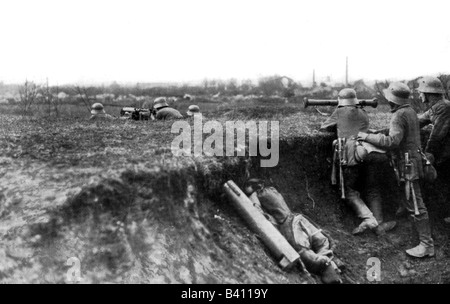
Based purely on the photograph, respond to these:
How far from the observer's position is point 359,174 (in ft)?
24.3

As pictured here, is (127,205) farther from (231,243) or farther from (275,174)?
(275,174)

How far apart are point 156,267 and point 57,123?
5.11 m

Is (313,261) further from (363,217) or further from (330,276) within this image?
(363,217)

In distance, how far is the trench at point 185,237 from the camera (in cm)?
465

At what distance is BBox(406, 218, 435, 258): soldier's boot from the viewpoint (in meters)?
6.77

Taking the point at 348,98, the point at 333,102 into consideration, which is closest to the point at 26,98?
the point at 333,102

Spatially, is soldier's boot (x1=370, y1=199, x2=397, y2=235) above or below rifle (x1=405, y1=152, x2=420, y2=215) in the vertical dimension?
below

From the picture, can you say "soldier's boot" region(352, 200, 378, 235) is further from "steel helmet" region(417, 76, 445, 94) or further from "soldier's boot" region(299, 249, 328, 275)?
"steel helmet" region(417, 76, 445, 94)

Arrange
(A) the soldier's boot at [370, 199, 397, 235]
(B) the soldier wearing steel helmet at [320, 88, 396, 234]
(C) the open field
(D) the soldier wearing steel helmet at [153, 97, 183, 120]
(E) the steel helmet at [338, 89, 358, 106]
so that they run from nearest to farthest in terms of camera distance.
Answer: (C) the open field → (B) the soldier wearing steel helmet at [320, 88, 396, 234] → (A) the soldier's boot at [370, 199, 397, 235] → (E) the steel helmet at [338, 89, 358, 106] → (D) the soldier wearing steel helmet at [153, 97, 183, 120]

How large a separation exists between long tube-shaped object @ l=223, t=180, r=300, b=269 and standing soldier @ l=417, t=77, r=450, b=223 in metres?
3.09

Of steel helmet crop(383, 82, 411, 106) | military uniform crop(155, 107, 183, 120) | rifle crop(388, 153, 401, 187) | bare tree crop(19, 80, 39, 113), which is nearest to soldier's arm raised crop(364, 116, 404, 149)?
steel helmet crop(383, 82, 411, 106)

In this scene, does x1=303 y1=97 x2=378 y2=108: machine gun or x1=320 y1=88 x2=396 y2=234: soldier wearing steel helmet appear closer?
x1=320 y1=88 x2=396 y2=234: soldier wearing steel helmet

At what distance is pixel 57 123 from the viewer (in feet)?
29.0
